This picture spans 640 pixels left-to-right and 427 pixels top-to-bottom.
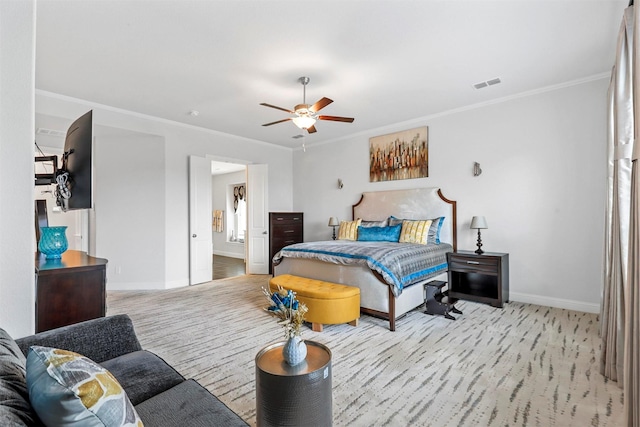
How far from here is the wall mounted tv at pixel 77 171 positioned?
2.22m

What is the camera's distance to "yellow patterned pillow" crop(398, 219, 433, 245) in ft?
15.3

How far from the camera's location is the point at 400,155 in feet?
18.4

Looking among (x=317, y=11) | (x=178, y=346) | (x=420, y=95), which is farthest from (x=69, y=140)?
(x=420, y=95)

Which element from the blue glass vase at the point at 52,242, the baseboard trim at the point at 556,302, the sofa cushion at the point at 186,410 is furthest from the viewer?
the baseboard trim at the point at 556,302

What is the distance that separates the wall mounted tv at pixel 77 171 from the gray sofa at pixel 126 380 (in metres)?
0.99

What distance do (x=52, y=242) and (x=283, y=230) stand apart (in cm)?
450

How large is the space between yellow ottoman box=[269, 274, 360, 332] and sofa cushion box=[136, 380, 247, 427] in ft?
6.43

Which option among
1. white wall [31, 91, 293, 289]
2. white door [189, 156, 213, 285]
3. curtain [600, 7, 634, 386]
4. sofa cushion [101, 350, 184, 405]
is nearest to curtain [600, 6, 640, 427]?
curtain [600, 7, 634, 386]

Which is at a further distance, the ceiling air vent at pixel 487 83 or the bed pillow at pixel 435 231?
the bed pillow at pixel 435 231

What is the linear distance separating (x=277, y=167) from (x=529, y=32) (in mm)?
5295

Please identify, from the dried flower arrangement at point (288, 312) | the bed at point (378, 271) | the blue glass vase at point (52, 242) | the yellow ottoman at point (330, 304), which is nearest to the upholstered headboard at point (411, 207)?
the bed at point (378, 271)

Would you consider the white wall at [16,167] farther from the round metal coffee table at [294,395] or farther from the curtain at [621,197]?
the curtain at [621,197]

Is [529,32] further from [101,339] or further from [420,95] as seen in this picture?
[101,339]

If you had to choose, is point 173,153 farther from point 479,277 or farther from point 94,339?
point 479,277
